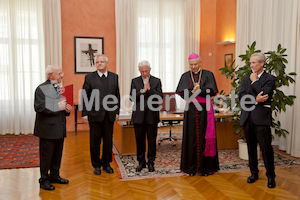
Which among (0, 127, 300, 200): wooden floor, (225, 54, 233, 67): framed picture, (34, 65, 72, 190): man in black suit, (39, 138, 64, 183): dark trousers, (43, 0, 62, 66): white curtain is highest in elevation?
(43, 0, 62, 66): white curtain

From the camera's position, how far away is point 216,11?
8664 mm

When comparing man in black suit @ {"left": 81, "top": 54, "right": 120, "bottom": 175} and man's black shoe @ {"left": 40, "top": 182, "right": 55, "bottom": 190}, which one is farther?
man in black suit @ {"left": 81, "top": 54, "right": 120, "bottom": 175}

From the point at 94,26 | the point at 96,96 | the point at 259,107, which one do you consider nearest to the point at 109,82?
the point at 96,96

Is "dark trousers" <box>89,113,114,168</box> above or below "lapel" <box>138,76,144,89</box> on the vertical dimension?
below

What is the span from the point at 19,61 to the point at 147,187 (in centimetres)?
536

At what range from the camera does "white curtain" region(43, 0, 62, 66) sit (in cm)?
727

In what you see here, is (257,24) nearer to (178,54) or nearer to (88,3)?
(178,54)

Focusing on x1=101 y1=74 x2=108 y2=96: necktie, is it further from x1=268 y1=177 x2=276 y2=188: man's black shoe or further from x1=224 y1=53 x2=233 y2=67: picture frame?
x1=224 y1=53 x2=233 y2=67: picture frame

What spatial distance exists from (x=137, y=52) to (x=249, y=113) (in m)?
4.88

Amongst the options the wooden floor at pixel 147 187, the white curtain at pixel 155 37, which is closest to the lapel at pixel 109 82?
the wooden floor at pixel 147 187

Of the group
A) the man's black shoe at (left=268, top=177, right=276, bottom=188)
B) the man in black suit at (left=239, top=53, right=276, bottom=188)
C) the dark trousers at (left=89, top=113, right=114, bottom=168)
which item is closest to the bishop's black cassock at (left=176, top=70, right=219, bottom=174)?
the man in black suit at (left=239, top=53, right=276, bottom=188)

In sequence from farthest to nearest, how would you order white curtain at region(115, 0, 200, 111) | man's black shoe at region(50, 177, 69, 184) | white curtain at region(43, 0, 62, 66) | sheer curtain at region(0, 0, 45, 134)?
white curtain at region(115, 0, 200, 111) → white curtain at region(43, 0, 62, 66) → sheer curtain at region(0, 0, 45, 134) → man's black shoe at region(50, 177, 69, 184)

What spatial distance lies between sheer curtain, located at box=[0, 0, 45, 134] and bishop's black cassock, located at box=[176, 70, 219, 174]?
15.8 ft

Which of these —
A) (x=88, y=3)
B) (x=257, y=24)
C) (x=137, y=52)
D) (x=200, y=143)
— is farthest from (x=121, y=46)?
(x=200, y=143)
